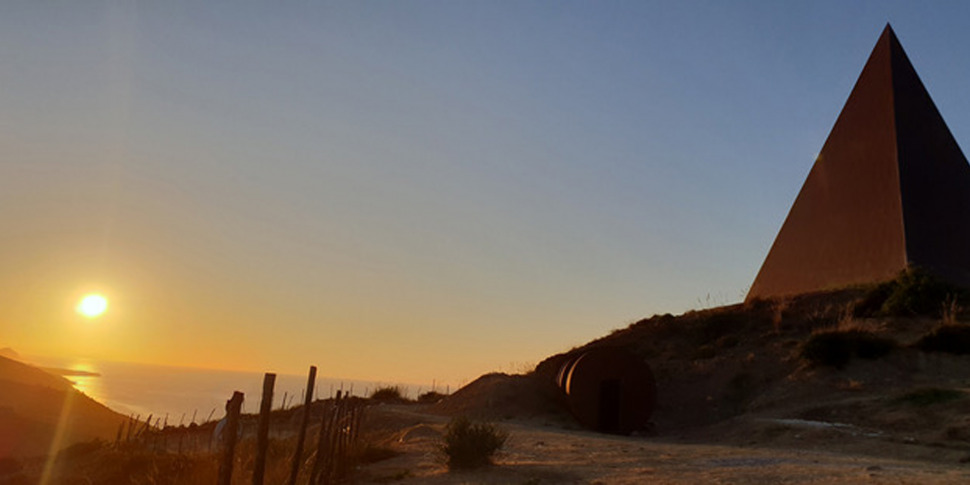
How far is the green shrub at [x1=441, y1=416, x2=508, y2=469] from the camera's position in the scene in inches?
487

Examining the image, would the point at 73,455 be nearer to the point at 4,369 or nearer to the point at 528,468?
the point at 528,468

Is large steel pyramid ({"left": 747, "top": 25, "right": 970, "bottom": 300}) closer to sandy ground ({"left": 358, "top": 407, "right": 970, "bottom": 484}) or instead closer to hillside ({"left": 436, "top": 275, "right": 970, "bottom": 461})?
hillside ({"left": 436, "top": 275, "right": 970, "bottom": 461})

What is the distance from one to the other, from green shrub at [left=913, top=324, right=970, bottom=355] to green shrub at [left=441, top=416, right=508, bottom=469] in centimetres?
1725

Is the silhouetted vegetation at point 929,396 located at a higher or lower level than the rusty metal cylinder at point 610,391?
lower

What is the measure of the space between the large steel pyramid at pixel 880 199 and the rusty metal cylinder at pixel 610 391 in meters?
15.5

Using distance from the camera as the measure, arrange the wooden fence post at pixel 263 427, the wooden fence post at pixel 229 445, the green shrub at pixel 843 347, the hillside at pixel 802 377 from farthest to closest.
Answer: the green shrub at pixel 843 347 < the hillside at pixel 802 377 < the wooden fence post at pixel 263 427 < the wooden fence post at pixel 229 445

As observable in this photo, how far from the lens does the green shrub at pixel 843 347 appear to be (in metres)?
23.7

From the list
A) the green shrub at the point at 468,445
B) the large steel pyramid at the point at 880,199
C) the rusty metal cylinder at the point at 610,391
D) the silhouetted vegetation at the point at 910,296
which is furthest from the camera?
the large steel pyramid at the point at 880,199

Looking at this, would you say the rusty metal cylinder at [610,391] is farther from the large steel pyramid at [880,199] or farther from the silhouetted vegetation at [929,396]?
the large steel pyramid at [880,199]

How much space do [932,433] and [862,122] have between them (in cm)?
2917

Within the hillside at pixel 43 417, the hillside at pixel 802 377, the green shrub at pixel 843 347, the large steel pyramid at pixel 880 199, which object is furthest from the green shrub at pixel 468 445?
the hillside at pixel 43 417

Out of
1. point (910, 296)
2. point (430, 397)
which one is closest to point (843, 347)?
point (910, 296)

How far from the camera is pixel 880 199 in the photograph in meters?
36.5

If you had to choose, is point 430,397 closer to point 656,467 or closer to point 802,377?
point 802,377
